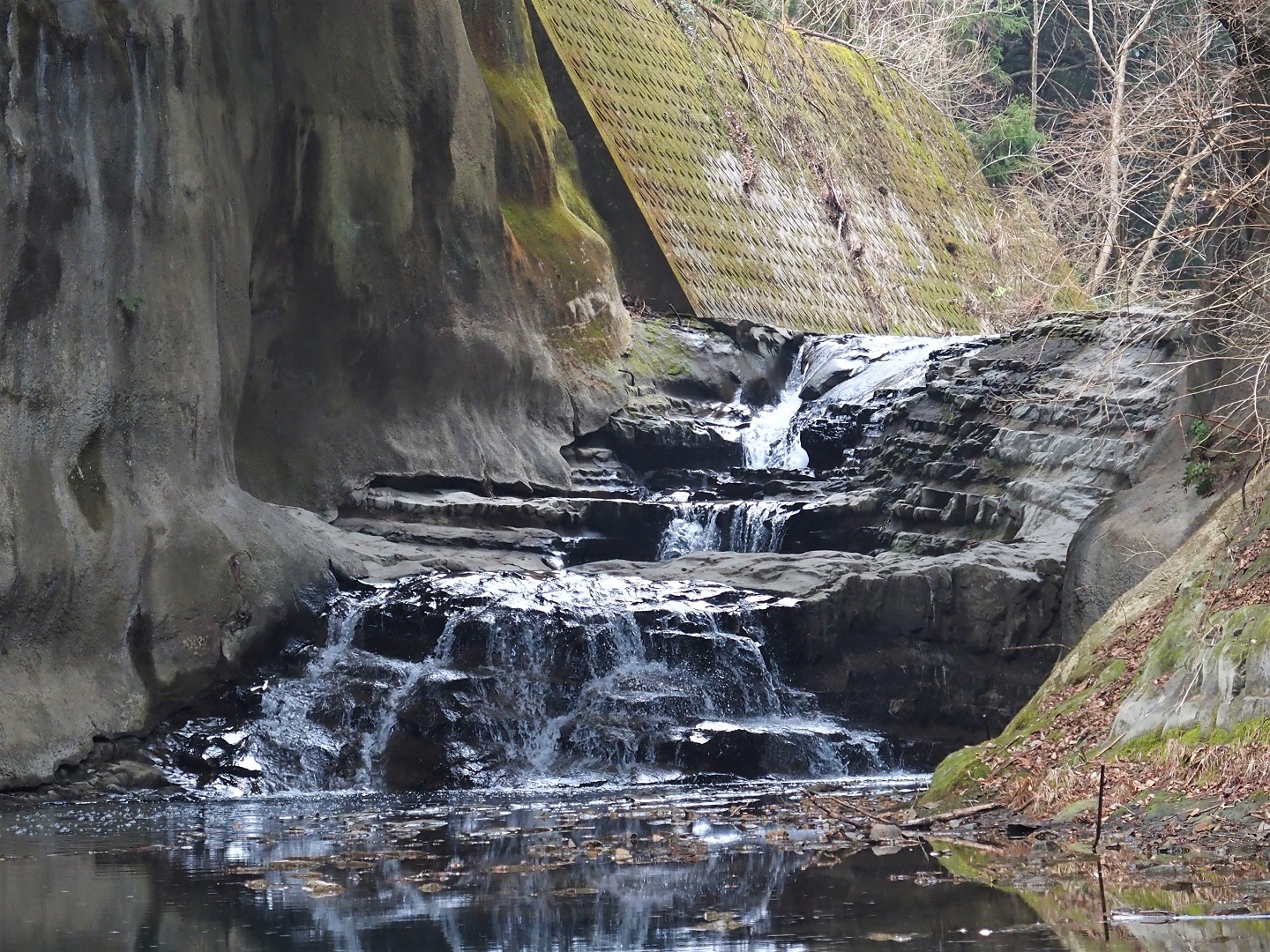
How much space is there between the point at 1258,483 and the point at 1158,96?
A: 358 cm

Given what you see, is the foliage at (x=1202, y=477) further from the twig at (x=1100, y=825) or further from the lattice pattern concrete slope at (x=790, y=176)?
the lattice pattern concrete slope at (x=790, y=176)

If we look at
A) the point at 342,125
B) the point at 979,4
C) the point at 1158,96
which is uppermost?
the point at 979,4

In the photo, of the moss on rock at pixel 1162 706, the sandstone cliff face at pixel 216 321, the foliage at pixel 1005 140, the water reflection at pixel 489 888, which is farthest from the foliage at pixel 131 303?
the foliage at pixel 1005 140

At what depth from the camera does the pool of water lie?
542 cm

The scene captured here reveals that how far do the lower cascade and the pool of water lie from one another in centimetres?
235

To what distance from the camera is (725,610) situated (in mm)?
14297

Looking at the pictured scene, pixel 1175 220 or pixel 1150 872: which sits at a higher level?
pixel 1175 220

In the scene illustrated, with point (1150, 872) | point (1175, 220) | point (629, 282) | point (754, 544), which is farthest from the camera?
point (629, 282)

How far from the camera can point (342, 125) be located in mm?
17797

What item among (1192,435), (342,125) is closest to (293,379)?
(342,125)

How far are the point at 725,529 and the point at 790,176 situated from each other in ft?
42.4

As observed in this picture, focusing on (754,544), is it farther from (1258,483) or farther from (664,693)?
(1258,483)

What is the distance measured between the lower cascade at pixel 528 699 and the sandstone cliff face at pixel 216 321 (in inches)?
30.3

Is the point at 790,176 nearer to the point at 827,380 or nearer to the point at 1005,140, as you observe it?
the point at 827,380
